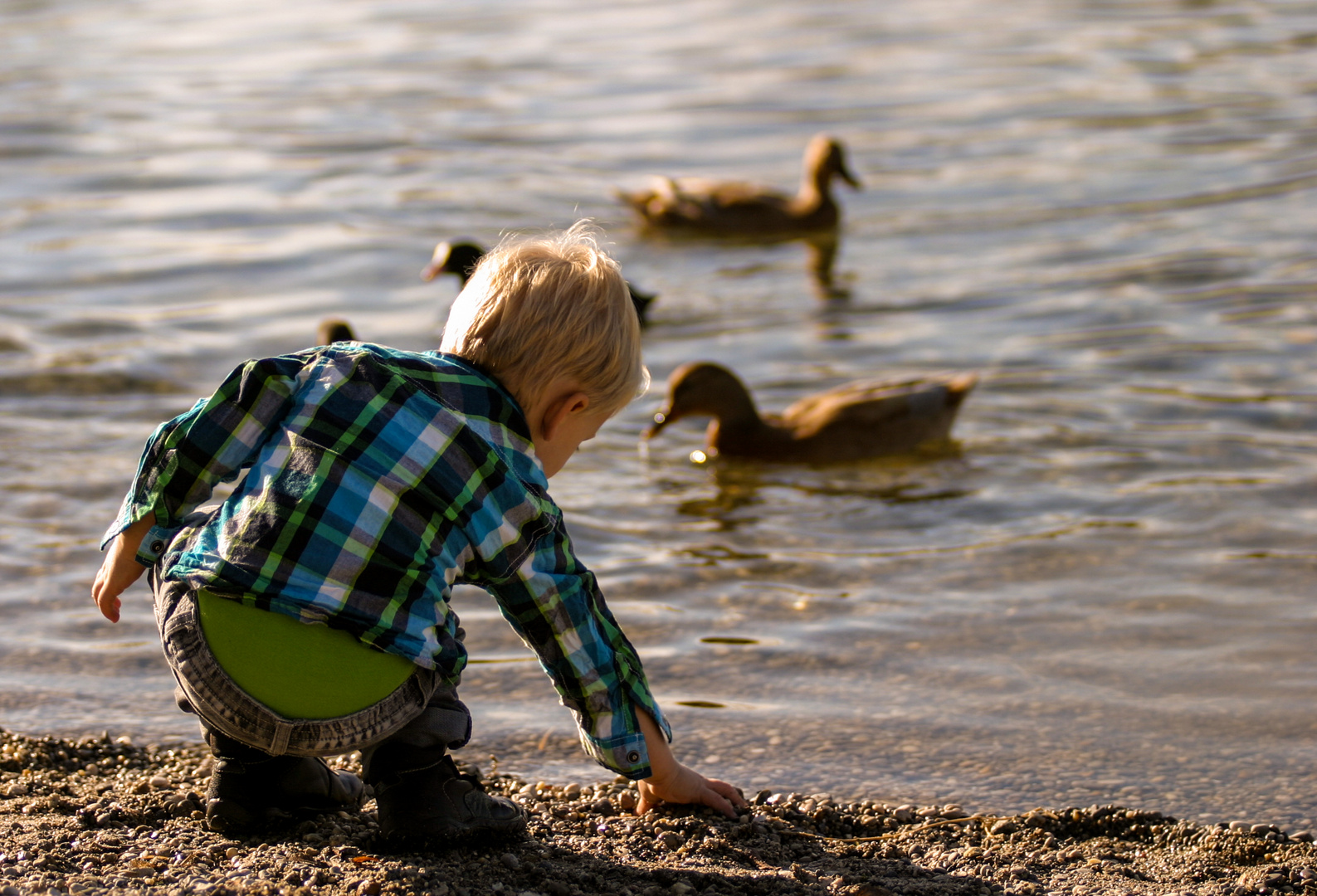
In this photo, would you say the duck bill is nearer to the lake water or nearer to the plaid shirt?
the lake water

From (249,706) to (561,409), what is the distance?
2.96ft

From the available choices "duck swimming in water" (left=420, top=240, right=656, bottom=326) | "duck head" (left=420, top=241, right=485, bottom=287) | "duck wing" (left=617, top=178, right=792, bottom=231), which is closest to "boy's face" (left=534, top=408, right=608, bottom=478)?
"duck swimming in water" (left=420, top=240, right=656, bottom=326)

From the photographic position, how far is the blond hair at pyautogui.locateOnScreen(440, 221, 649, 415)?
3250mm

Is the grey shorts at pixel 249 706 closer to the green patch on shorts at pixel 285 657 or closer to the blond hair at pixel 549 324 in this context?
the green patch on shorts at pixel 285 657

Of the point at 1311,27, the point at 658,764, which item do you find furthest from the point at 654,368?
the point at 1311,27

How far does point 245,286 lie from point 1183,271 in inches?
238

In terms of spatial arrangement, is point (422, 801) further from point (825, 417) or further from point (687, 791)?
point (825, 417)

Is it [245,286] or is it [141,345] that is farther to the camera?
[245,286]

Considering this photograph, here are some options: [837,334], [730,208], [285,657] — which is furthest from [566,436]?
[730,208]

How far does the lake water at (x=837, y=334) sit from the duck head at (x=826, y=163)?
1.64 ft

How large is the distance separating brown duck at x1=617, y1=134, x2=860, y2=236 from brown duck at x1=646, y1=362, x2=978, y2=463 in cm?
413

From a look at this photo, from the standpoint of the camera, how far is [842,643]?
5188 mm

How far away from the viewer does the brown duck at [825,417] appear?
7.48 meters

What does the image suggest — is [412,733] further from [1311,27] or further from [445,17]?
[445,17]
